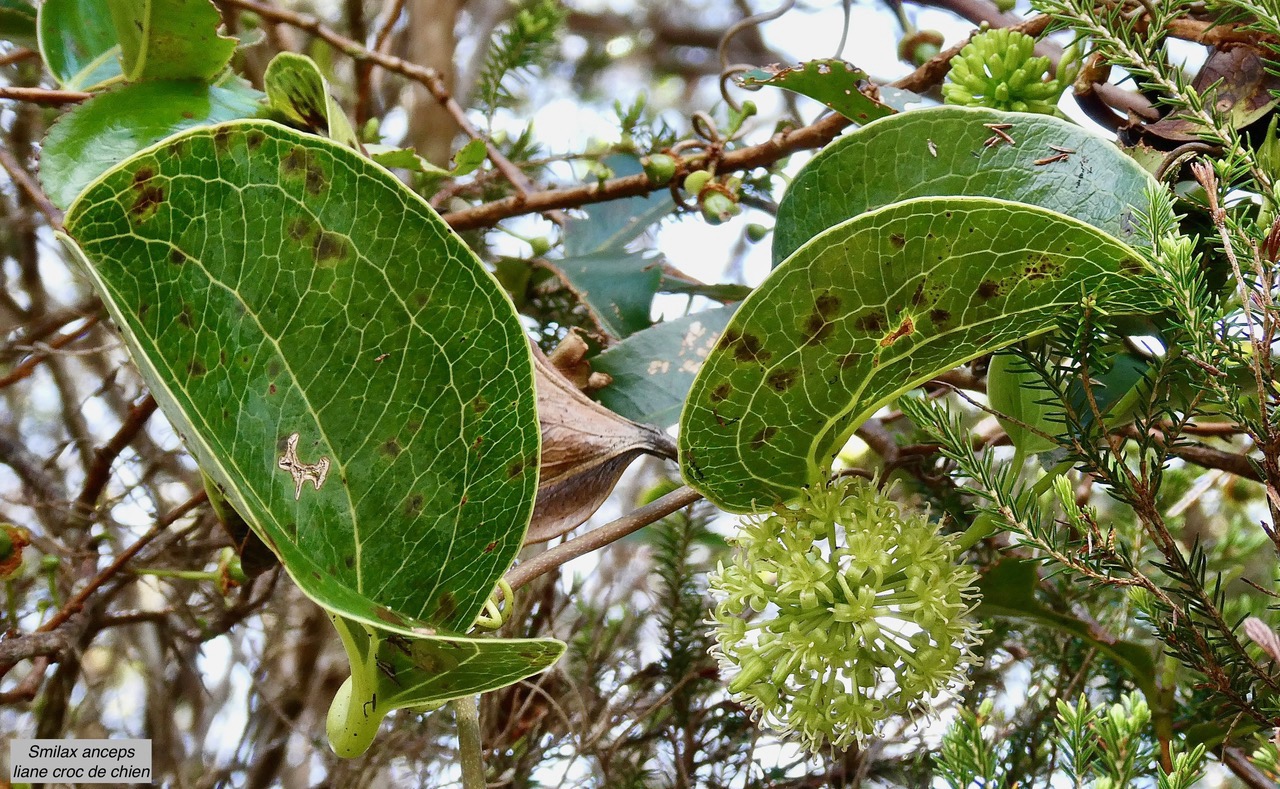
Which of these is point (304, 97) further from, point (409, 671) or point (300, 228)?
point (409, 671)

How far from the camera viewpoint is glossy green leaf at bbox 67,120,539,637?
408mm

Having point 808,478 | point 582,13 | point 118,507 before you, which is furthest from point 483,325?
point 582,13

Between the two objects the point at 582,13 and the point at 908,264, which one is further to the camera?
the point at 582,13

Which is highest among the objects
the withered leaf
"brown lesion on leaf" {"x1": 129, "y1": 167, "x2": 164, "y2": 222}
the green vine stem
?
"brown lesion on leaf" {"x1": 129, "y1": 167, "x2": 164, "y2": 222}

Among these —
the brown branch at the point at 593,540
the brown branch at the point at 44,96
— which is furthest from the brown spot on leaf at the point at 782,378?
the brown branch at the point at 44,96

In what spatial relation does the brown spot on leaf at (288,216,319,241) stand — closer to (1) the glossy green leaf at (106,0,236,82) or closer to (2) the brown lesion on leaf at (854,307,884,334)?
(2) the brown lesion on leaf at (854,307,884,334)

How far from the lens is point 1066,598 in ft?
2.74

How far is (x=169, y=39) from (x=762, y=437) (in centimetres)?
53

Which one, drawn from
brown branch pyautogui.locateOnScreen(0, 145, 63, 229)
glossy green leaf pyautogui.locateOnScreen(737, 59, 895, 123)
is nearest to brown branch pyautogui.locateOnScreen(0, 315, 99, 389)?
brown branch pyautogui.locateOnScreen(0, 145, 63, 229)

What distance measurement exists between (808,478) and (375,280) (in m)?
0.24

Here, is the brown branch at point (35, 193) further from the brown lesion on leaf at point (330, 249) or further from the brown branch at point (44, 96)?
the brown lesion on leaf at point (330, 249)

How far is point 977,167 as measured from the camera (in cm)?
50

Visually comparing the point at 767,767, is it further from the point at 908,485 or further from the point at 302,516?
the point at 302,516

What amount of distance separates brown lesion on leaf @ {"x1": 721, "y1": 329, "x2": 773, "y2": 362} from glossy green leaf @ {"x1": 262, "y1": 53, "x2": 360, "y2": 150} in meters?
0.31
